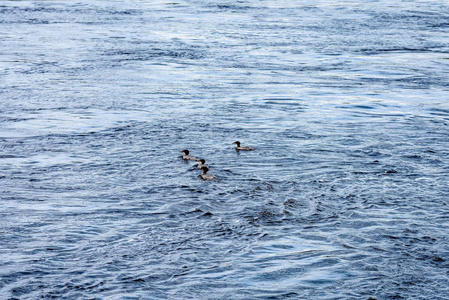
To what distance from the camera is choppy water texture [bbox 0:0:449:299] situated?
7.10 meters

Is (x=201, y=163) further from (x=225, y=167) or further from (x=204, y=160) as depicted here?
(x=225, y=167)

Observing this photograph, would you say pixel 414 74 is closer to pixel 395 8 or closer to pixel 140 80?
pixel 140 80

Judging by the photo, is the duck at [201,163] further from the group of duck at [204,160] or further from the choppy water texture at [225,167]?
the choppy water texture at [225,167]

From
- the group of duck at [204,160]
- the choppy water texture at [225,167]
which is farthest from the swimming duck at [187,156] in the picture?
the choppy water texture at [225,167]

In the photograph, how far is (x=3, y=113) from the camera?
13.0m

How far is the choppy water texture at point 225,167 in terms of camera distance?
710cm

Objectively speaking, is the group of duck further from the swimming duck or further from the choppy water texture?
the choppy water texture

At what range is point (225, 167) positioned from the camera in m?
10.3

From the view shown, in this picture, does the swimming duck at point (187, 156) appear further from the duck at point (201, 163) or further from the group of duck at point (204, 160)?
the duck at point (201, 163)

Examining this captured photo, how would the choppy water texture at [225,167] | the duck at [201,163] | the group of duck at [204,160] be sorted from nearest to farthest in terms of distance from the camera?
the choppy water texture at [225,167]
the group of duck at [204,160]
the duck at [201,163]

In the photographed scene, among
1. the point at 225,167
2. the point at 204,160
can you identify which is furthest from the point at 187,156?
the point at 225,167

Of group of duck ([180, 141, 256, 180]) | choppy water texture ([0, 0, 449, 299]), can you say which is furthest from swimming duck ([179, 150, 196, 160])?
choppy water texture ([0, 0, 449, 299])

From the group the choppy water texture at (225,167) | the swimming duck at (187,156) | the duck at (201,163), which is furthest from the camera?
the swimming duck at (187,156)

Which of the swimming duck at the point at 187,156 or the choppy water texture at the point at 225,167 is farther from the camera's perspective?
the swimming duck at the point at 187,156
